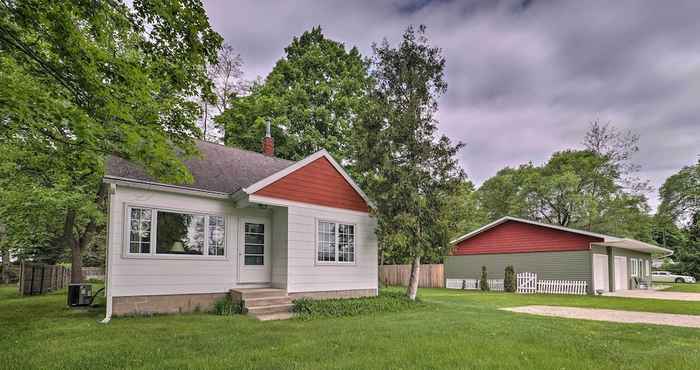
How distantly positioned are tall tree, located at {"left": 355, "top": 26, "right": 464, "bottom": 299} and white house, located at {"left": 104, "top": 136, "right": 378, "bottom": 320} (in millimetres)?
1039

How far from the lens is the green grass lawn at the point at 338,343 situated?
16.9 ft

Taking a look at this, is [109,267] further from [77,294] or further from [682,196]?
[682,196]

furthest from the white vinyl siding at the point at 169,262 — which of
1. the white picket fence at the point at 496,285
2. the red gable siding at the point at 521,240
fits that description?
the white picket fence at the point at 496,285

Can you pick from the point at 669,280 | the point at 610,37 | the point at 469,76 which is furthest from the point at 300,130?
the point at 669,280

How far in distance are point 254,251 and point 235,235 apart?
Result: 2.68 feet

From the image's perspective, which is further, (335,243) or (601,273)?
(601,273)

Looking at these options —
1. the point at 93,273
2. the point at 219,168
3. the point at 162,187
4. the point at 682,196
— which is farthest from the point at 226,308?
the point at 682,196

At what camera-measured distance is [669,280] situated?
129 ft

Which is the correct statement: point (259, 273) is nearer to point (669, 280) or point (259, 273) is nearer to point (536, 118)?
point (536, 118)

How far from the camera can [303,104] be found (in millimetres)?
23719

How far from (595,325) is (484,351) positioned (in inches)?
182

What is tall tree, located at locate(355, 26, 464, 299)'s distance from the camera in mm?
12594

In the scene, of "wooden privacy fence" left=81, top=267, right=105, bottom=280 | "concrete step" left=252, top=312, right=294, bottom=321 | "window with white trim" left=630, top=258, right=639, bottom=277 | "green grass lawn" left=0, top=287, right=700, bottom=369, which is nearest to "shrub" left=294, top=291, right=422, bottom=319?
"concrete step" left=252, top=312, right=294, bottom=321

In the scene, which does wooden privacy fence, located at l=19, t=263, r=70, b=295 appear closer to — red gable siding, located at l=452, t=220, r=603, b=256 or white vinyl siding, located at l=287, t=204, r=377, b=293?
white vinyl siding, located at l=287, t=204, r=377, b=293
